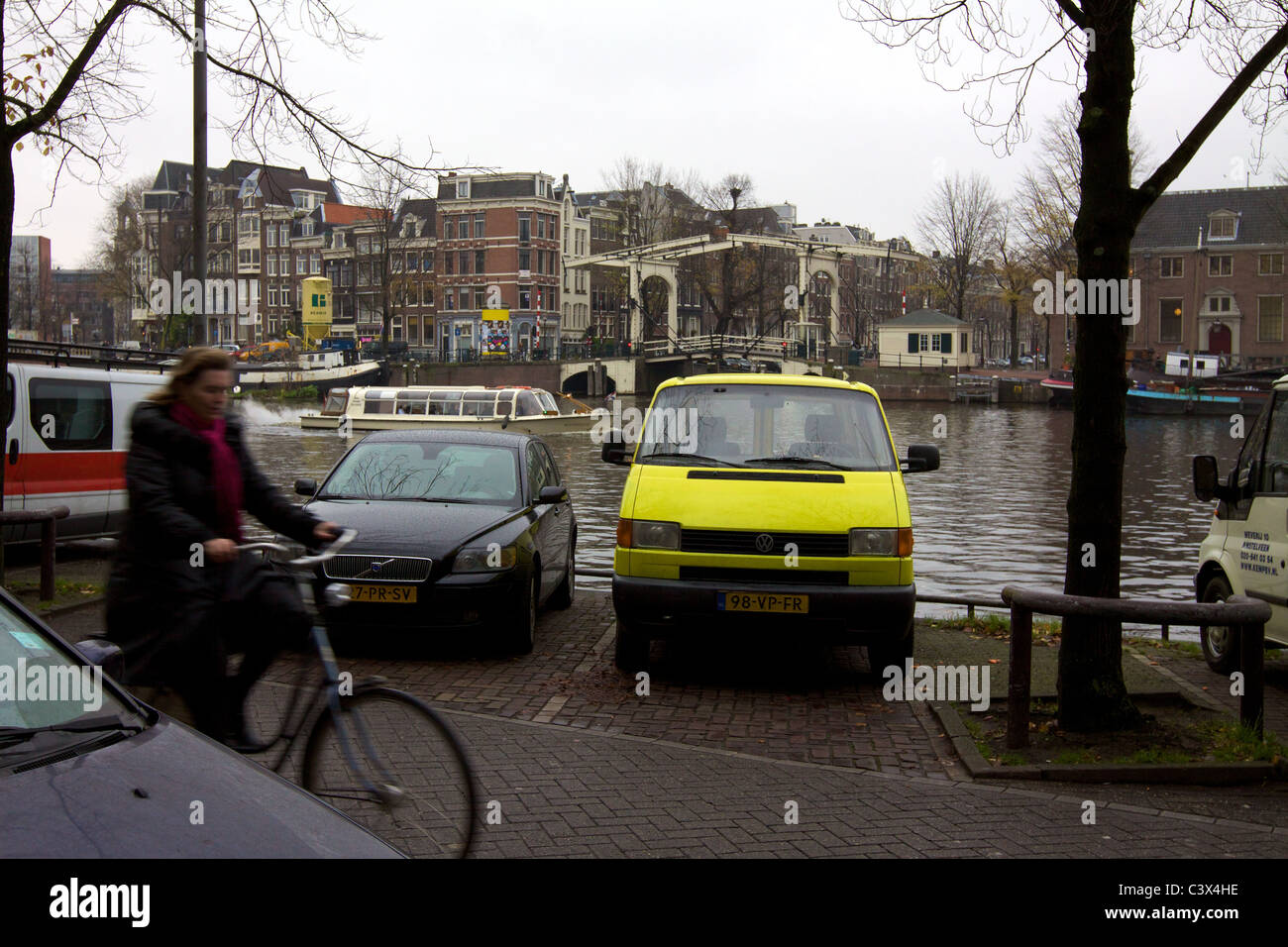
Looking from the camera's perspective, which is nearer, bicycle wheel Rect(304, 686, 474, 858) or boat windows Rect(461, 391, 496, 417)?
bicycle wheel Rect(304, 686, 474, 858)

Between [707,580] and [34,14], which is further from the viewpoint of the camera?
[34,14]

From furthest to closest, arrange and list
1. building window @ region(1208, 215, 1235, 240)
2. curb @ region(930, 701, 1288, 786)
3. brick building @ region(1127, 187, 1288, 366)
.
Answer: building window @ region(1208, 215, 1235, 240), brick building @ region(1127, 187, 1288, 366), curb @ region(930, 701, 1288, 786)

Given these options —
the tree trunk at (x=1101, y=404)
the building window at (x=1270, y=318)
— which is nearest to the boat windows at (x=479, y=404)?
the tree trunk at (x=1101, y=404)

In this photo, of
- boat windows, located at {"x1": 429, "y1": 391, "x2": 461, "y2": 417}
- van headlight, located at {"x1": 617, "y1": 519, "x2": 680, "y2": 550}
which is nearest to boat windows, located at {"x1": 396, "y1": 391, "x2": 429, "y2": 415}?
boat windows, located at {"x1": 429, "y1": 391, "x2": 461, "y2": 417}

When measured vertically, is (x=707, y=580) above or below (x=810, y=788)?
above

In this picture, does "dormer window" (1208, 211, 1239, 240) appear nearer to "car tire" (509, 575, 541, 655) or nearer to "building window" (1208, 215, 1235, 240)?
"building window" (1208, 215, 1235, 240)

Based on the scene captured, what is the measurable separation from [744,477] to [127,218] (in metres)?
74.8

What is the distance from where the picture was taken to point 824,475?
8344 millimetres

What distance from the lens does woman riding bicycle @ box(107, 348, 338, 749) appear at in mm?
4559

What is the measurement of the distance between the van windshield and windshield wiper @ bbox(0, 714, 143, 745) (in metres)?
5.79

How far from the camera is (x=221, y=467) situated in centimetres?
492

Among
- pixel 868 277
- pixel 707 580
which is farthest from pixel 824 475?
pixel 868 277

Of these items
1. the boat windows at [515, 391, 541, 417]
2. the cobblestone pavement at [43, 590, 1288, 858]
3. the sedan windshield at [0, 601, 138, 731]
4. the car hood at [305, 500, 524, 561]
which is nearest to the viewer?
the sedan windshield at [0, 601, 138, 731]
